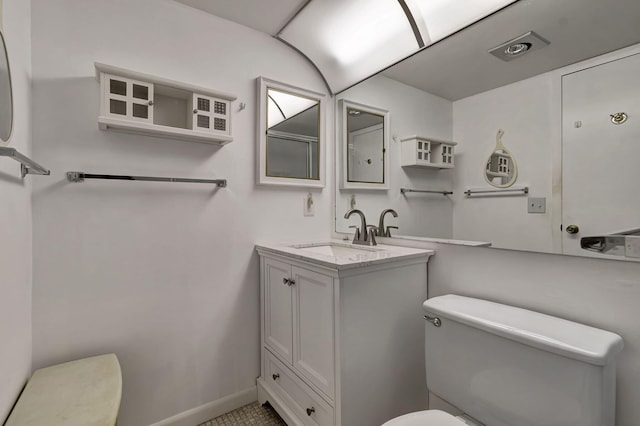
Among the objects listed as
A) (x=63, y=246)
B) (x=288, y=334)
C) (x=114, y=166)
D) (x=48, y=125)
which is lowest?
(x=288, y=334)

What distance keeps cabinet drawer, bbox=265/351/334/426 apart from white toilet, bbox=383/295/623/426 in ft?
1.47

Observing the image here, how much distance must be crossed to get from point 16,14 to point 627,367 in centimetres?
241

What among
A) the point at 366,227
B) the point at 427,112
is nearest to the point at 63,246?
the point at 366,227

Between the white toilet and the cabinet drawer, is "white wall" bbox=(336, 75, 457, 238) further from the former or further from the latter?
the cabinet drawer

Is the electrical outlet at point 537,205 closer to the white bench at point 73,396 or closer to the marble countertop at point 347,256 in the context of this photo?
the marble countertop at point 347,256

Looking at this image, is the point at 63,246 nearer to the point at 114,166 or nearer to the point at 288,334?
the point at 114,166

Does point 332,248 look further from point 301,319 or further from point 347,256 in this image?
point 301,319

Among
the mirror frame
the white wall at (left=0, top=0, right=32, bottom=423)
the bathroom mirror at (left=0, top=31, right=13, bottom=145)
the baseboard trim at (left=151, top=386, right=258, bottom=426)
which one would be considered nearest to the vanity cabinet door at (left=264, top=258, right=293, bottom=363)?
the baseboard trim at (left=151, top=386, right=258, bottom=426)

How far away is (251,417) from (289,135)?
167 cm

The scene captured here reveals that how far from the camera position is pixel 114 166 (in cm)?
140

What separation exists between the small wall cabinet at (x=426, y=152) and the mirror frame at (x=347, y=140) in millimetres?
133

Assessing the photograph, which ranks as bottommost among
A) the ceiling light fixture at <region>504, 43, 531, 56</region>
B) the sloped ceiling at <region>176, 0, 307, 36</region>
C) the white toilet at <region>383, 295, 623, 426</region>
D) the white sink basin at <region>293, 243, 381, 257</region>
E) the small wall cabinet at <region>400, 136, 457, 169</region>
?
the white toilet at <region>383, 295, 623, 426</region>

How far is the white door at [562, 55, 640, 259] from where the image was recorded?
90 cm

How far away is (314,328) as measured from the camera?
133 centimetres
